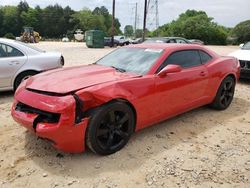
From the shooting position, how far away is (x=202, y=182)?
3314mm

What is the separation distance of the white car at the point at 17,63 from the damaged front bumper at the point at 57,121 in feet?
9.94

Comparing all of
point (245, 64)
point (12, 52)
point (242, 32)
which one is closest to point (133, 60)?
point (12, 52)

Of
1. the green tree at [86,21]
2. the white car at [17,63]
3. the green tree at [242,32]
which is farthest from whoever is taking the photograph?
the green tree at [86,21]

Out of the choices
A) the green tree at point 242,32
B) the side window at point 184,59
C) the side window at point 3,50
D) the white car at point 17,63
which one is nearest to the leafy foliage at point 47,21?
the green tree at point 242,32

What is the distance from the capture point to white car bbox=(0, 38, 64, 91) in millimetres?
6312

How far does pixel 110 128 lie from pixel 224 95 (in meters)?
3.11

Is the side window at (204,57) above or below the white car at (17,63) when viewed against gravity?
above

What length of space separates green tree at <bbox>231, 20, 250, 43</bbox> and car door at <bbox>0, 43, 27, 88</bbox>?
163ft

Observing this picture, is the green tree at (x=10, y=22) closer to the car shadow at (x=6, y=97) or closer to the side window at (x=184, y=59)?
the car shadow at (x=6, y=97)

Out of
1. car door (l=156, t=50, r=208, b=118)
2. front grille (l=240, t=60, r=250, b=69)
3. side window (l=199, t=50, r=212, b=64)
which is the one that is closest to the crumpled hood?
car door (l=156, t=50, r=208, b=118)

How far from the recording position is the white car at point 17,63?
631 centimetres

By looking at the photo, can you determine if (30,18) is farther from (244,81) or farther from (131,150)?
(131,150)

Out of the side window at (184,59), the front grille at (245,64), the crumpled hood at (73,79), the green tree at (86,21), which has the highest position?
the green tree at (86,21)

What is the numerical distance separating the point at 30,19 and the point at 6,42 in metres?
86.3
